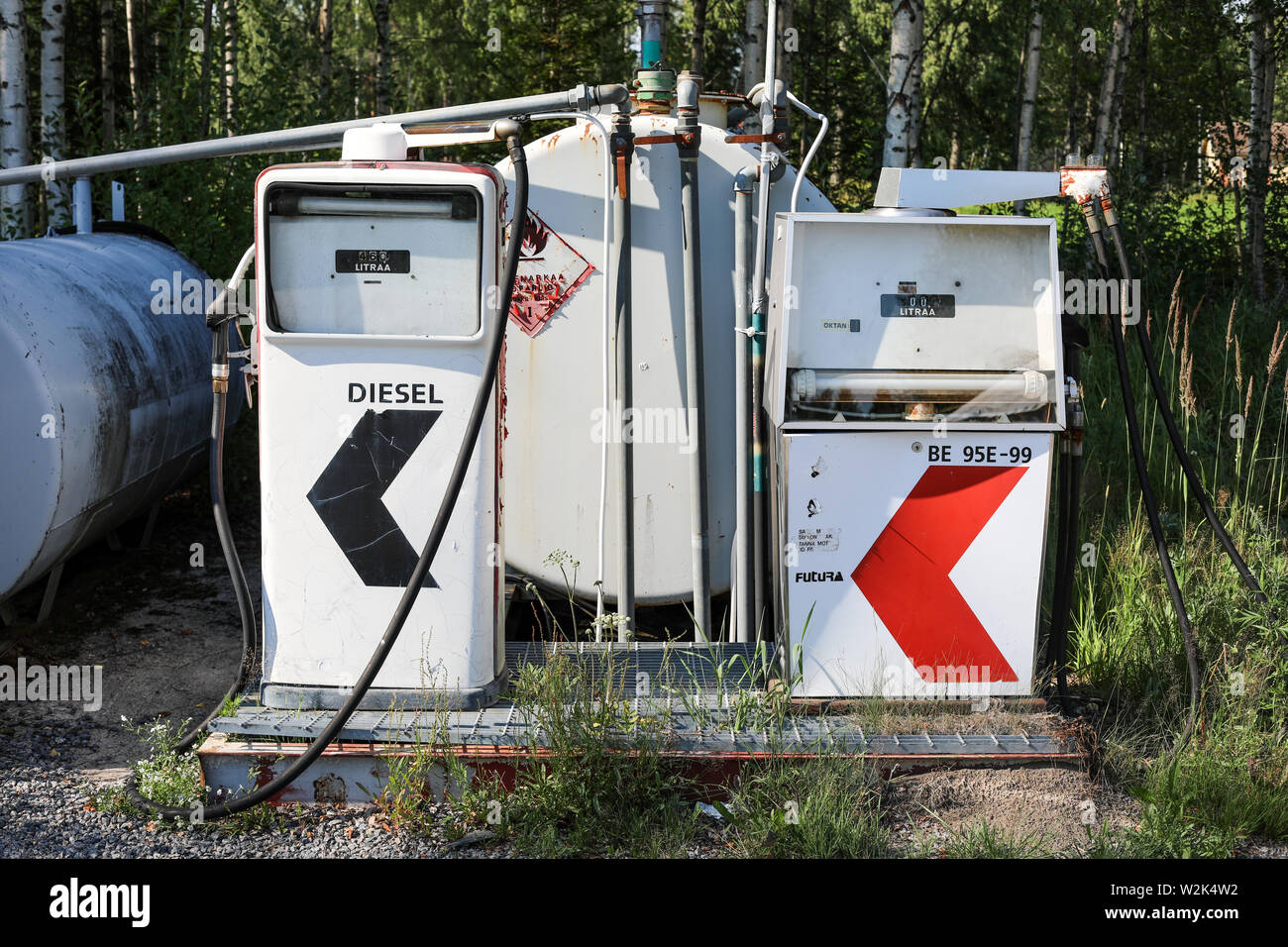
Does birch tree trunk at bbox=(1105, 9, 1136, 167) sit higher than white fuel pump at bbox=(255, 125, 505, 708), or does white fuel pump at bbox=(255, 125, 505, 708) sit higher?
birch tree trunk at bbox=(1105, 9, 1136, 167)

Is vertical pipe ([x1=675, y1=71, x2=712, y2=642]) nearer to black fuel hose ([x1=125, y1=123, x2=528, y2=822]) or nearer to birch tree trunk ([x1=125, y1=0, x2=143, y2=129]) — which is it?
black fuel hose ([x1=125, y1=123, x2=528, y2=822])

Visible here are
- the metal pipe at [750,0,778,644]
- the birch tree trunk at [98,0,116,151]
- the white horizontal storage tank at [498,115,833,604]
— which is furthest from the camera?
the birch tree trunk at [98,0,116,151]

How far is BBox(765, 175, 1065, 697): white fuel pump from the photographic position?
4094mm

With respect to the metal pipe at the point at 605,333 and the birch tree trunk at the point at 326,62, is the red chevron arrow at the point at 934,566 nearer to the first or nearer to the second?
the metal pipe at the point at 605,333

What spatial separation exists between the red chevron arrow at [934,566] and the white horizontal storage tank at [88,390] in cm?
350

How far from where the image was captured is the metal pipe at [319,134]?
476 centimetres

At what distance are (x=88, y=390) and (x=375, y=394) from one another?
226 cm

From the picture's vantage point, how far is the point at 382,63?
16.0 metres

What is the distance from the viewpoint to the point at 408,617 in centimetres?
402

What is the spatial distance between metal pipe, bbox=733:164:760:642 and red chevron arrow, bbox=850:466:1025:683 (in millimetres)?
796

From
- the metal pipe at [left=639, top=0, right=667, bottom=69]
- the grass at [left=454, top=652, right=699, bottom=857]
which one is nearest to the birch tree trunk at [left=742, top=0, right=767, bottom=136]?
the metal pipe at [left=639, top=0, right=667, bottom=69]

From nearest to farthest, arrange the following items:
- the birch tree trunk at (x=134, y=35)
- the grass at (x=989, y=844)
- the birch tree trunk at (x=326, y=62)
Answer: the grass at (x=989, y=844), the birch tree trunk at (x=134, y=35), the birch tree trunk at (x=326, y=62)

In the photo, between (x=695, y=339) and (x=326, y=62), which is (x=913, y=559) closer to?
(x=695, y=339)

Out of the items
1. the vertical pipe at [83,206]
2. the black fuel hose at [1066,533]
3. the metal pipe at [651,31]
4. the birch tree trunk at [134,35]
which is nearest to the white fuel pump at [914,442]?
the black fuel hose at [1066,533]
